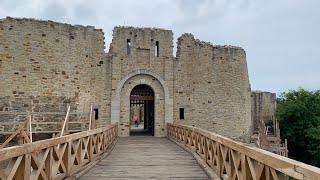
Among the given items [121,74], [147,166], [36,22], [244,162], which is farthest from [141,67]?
[244,162]

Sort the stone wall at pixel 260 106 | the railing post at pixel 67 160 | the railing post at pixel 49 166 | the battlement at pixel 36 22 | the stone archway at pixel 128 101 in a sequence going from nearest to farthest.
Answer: the railing post at pixel 49 166, the railing post at pixel 67 160, the battlement at pixel 36 22, the stone archway at pixel 128 101, the stone wall at pixel 260 106

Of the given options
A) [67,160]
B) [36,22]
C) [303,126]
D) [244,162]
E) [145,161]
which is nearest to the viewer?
[244,162]

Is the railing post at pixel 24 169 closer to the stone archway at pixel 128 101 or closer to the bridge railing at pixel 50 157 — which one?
the bridge railing at pixel 50 157

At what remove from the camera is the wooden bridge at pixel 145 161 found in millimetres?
3216

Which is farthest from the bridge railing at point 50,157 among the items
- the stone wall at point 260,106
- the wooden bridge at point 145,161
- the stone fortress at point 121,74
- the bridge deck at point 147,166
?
the stone wall at point 260,106

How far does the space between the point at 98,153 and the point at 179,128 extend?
4.42m

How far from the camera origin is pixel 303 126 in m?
20.2

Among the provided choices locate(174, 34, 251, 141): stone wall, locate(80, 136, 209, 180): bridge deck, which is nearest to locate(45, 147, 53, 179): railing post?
locate(80, 136, 209, 180): bridge deck

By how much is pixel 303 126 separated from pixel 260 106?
19.3 ft

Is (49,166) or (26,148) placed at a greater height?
(26,148)

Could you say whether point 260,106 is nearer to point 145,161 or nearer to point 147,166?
point 145,161

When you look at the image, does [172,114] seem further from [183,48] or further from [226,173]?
[226,173]

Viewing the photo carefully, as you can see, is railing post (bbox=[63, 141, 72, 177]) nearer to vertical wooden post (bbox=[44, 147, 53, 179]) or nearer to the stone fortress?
vertical wooden post (bbox=[44, 147, 53, 179])

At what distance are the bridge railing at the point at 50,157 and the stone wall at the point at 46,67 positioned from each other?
6.09m
